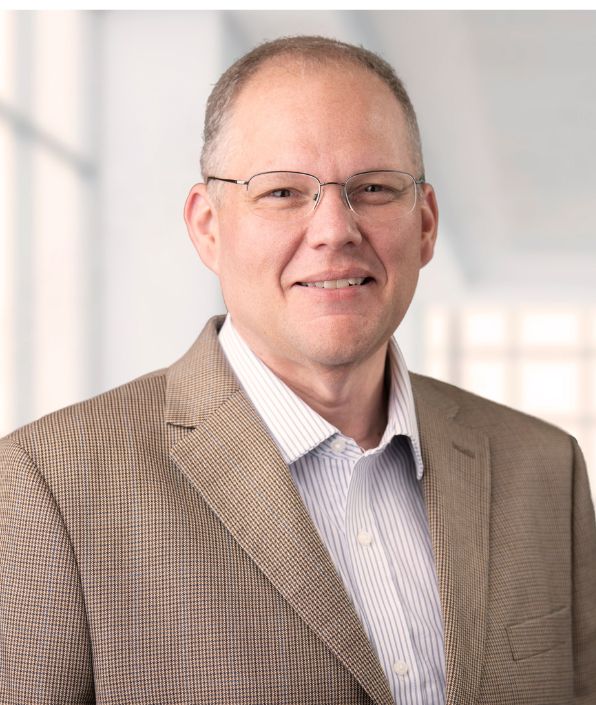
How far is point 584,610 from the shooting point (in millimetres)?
2197

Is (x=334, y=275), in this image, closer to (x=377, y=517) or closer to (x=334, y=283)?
(x=334, y=283)

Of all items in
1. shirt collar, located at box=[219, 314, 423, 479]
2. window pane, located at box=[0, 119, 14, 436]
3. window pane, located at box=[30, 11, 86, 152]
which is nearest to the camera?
shirt collar, located at box=[219, 314, 423, 479]

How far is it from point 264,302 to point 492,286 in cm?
182

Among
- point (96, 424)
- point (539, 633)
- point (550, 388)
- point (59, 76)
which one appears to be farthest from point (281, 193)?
point (550, 388)

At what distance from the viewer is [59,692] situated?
5.41 feet

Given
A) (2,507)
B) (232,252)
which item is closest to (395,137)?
(232,252)

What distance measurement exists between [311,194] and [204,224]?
1.09ft

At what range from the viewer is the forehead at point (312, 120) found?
183cm

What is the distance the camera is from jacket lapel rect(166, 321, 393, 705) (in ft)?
5.55

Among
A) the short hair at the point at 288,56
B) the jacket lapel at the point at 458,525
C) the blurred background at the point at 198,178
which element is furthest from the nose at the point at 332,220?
the blurred background at the point at 198,178

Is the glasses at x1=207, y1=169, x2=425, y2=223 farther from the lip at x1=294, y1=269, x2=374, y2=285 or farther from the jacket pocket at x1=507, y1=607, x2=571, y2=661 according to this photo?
the jacket pocket at x1=507, y1=607, x2=571, y2=661

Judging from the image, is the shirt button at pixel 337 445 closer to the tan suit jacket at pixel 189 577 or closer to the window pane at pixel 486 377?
the tan suit jacket at pixel 189 577

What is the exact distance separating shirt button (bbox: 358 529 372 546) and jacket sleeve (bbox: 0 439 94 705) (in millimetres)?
549

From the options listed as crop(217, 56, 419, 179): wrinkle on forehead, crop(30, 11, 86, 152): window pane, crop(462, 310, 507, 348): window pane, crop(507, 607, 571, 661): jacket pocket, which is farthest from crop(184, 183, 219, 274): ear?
crop(462, 310, 507, 348): window pane
